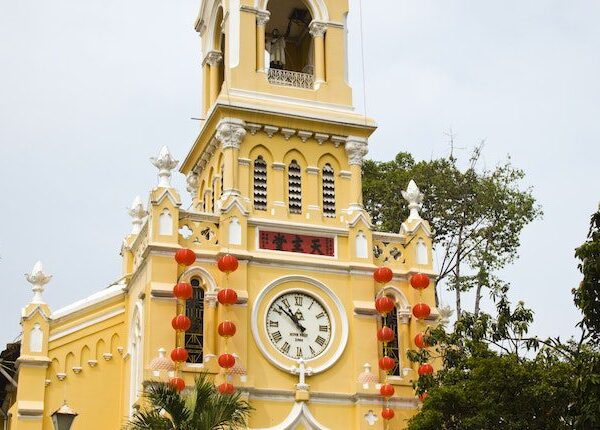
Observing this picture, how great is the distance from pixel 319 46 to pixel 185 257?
23.0 feet

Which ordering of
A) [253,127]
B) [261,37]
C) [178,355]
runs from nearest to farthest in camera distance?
[178,355], [253,127], [261,37]

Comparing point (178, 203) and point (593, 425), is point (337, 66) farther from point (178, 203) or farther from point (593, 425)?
point (593, 425)

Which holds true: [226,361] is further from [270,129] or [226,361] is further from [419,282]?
[270,129]

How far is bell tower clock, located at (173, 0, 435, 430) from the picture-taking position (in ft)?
77.4

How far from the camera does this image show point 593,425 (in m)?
16.2

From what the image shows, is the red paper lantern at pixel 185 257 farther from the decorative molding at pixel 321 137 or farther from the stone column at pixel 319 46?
the stone column at pixel 319 46

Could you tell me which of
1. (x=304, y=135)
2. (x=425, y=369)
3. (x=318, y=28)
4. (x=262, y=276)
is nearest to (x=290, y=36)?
(x=318, y=28)

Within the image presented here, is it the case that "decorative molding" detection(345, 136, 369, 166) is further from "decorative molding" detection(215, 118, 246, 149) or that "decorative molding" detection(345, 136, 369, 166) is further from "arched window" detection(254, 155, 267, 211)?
"decorative molding" detection(215, 118, 246, 149)

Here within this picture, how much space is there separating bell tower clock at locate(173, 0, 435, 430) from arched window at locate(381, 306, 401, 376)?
2.8 inches

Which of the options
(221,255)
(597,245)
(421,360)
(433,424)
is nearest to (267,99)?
(221,255)

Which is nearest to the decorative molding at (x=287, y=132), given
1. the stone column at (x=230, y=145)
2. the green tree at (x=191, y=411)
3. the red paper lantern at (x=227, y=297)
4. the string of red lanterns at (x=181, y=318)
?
the stone column at (x=230, y=145)

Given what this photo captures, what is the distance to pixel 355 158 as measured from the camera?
26203 mm

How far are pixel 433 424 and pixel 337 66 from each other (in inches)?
389

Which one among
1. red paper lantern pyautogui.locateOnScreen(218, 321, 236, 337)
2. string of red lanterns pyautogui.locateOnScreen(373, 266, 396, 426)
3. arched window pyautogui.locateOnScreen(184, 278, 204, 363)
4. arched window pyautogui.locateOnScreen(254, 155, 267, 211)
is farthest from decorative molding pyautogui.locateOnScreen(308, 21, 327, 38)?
red paper lantern pyautogui.locateOnScreen(218, 321, 236, 337)
